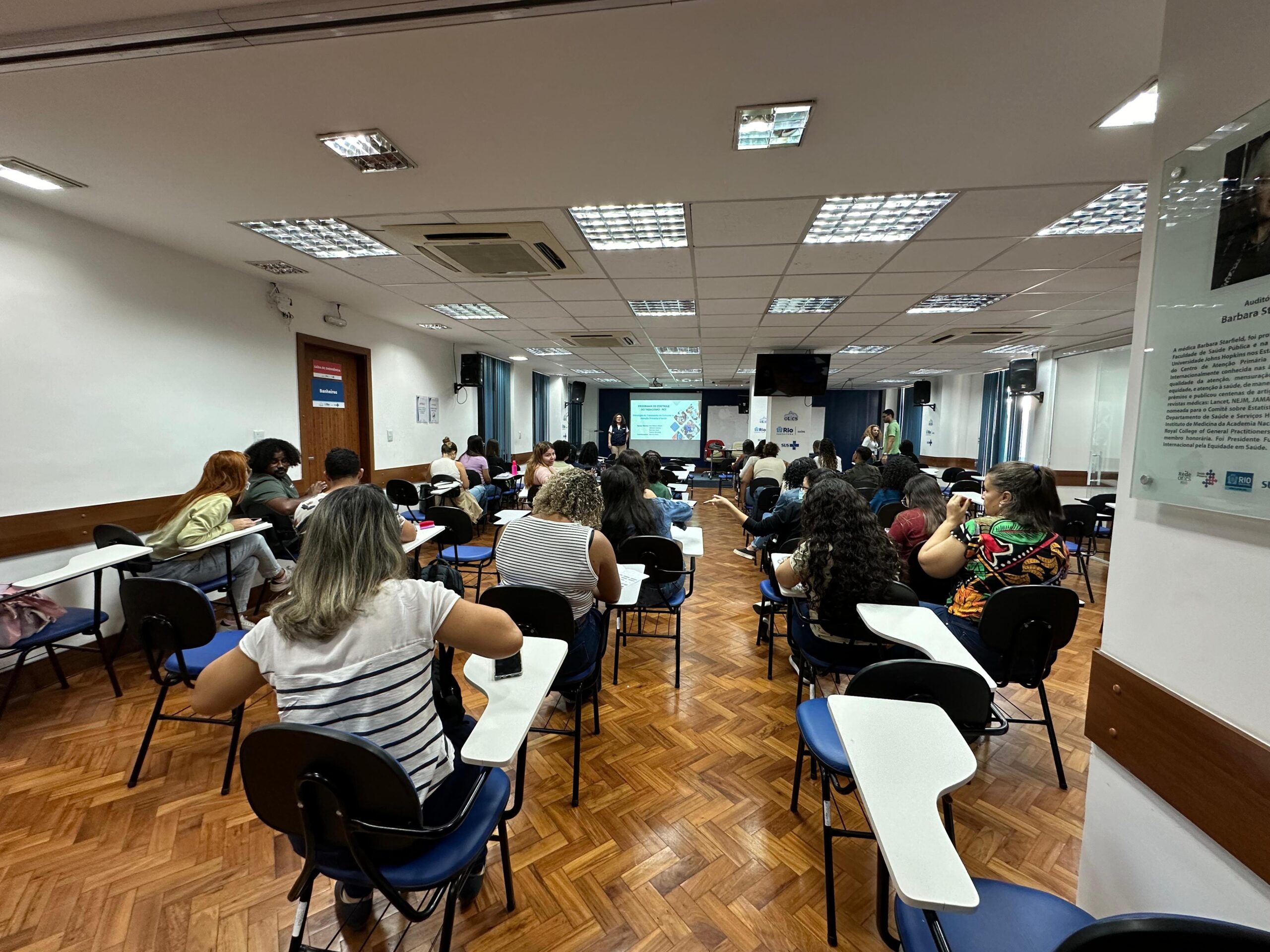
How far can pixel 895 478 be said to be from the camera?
4258 millimetres

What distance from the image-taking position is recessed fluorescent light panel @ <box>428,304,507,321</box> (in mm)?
5383

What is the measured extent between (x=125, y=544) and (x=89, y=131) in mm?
2178

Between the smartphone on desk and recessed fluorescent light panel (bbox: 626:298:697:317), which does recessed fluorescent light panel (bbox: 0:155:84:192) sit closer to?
the smartphone on desk

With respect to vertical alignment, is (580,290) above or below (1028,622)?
above

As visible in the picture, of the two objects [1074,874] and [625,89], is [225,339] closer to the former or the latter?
[625,89]

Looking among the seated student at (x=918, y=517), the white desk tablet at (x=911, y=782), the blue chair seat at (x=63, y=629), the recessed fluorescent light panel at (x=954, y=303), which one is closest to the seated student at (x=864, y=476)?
the recessed fluorescent light panel at (x=954, y=303)

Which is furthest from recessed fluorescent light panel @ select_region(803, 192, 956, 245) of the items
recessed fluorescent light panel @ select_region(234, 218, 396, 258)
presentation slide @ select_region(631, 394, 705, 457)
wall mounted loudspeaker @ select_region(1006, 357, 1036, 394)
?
presentation slide @ select_region(631, 394, 705, 457)

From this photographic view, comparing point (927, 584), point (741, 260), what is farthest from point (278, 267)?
point (927, 584)

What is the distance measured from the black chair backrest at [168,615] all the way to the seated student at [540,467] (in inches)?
127

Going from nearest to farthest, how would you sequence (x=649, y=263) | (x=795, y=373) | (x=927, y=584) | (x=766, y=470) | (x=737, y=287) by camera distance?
(x=927, y=584) → (x=649, y=263) → (x=737, y=287) → (x=766, y=470) → (x=795, y=373)

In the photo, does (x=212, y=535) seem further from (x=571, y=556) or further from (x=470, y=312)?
(x=470, y=312)

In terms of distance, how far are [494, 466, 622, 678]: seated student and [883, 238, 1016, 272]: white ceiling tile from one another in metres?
2.93

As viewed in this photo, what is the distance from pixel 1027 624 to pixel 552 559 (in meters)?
1.97

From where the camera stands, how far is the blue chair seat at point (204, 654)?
2.10 meters
